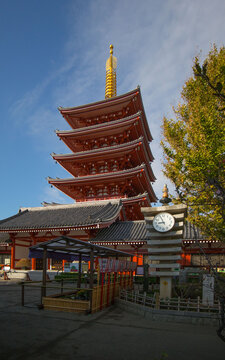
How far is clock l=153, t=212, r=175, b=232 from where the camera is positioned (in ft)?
34.3

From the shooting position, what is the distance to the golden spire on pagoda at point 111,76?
107 feet

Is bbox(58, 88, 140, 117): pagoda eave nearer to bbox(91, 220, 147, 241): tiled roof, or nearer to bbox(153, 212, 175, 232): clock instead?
bbox(91, 220, 147, 241): tiled roof

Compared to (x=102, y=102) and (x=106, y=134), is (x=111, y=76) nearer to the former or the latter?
(x=102, y=102)

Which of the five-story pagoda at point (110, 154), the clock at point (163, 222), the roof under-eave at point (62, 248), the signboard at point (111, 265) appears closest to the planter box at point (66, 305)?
the signboard at point (111, 265)

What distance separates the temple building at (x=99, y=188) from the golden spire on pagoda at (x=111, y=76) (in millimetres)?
178

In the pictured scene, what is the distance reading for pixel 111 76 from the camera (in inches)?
1321

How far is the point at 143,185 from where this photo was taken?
90.1 feet

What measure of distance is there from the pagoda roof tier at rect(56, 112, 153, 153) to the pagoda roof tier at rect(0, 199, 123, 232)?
7.29m

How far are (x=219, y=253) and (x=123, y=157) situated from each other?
43.7 ft

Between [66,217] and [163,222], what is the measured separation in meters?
14.8

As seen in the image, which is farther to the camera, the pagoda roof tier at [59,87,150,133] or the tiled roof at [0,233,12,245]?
the pagoda roof tier at [59,87,150,133]

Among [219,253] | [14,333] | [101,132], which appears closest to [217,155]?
[14,333]

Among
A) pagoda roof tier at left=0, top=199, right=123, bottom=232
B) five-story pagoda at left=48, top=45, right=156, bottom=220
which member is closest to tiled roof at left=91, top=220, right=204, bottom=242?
pagoda roof tier at left=0, top=199, right=123, bottom=232

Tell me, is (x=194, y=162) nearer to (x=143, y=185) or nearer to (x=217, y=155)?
(x=217, y=155)
